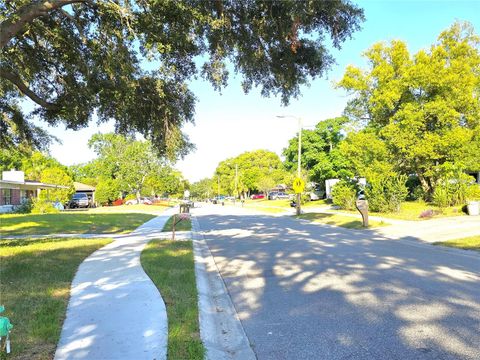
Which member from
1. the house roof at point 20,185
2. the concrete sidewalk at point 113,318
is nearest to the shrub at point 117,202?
the house roof at point 20,185

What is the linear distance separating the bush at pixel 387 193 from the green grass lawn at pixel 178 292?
16.7 metres

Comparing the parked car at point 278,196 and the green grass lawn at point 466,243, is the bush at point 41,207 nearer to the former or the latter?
the green grass lawn at point 466,243

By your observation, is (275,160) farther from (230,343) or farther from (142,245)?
(230,343)

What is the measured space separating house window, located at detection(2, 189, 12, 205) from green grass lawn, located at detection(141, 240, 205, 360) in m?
33.5

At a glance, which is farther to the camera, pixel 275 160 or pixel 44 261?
pixel 275 160

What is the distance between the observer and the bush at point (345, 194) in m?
31.5

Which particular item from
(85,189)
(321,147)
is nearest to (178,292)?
(321,147)

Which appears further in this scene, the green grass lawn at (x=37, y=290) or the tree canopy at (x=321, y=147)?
the tree canopy at (x=321, y=147)

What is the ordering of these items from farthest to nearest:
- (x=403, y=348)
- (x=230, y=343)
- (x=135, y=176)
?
(x=135, y=176) → (x=230, y=343) → (x=403, y=348)

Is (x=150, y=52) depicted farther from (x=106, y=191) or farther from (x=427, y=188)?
(x=106, y=191)

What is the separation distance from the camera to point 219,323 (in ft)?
20.2

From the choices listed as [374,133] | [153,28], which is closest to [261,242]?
[153,28]

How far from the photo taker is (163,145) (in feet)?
41.6

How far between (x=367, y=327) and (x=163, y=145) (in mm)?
8468
